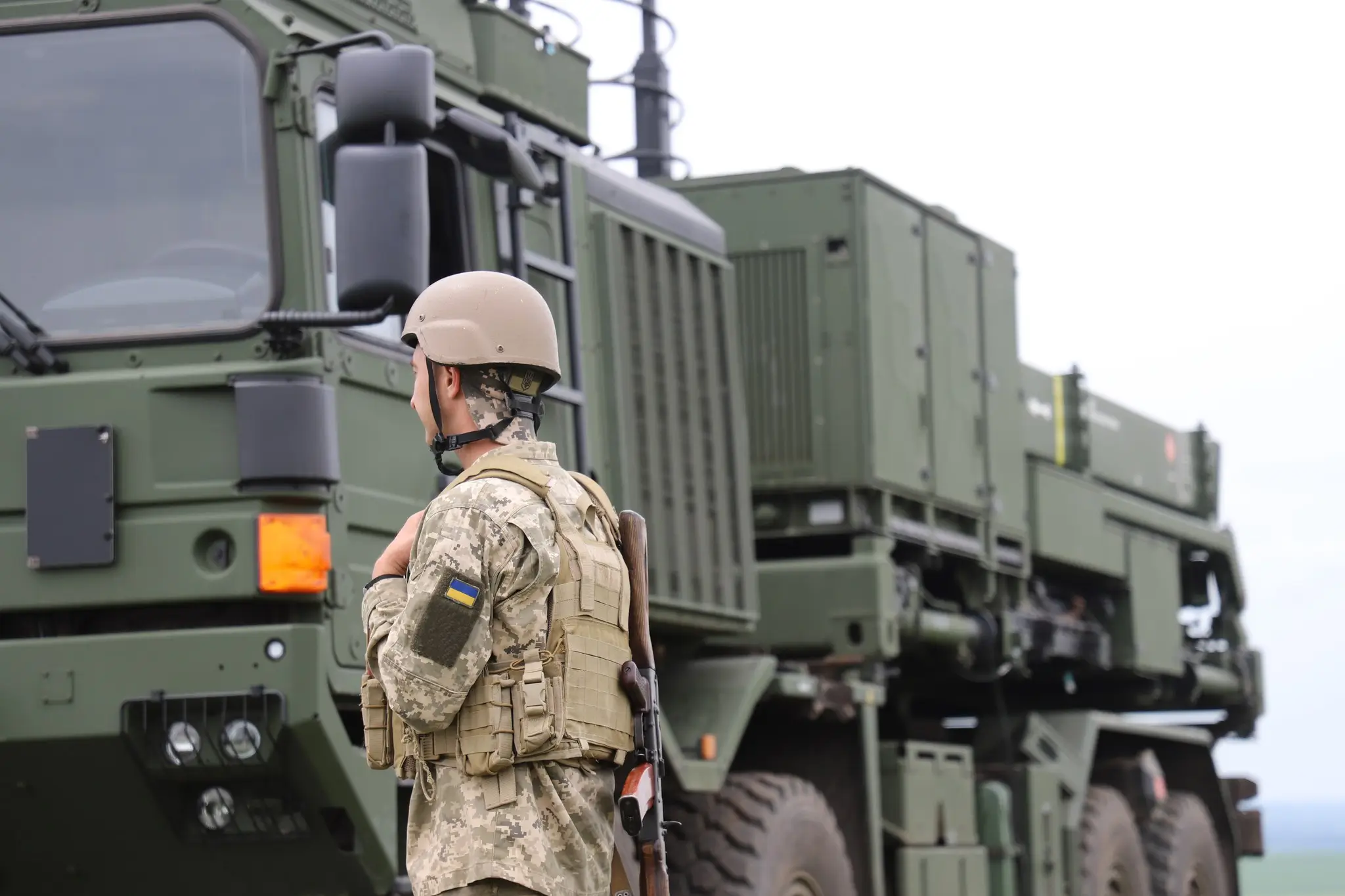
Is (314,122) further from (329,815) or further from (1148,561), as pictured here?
(1148,561)

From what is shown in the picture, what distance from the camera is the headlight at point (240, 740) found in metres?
5.32

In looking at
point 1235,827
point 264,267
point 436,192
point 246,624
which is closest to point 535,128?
point 436,192

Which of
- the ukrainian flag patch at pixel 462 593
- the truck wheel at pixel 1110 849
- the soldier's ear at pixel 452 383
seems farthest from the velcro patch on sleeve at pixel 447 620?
the truck wheel at pixel 1110 849

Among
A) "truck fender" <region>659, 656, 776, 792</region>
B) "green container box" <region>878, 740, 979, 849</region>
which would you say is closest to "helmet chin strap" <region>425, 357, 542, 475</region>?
"truck fender" <region>659, 656, 776, 792</region>

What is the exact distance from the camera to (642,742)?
12.5 ft

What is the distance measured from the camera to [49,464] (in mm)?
5340

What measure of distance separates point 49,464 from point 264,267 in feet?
2.25

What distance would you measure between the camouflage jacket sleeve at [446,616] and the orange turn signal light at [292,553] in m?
1.74

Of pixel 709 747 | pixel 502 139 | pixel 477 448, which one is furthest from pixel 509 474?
pixel 709 747

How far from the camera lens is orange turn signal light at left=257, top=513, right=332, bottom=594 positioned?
5305mm

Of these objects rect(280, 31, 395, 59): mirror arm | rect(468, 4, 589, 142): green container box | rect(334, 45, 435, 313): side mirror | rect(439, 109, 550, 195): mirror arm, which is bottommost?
rect(334, 45, 435, 313): side mirror

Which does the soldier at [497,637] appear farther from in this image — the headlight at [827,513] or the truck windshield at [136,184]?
the headlight at [827,513]

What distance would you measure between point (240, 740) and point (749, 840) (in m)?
2.31

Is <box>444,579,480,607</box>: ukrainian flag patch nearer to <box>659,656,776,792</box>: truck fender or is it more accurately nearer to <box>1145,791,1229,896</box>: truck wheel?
<box>659,656,776,792</box>: truck fender
